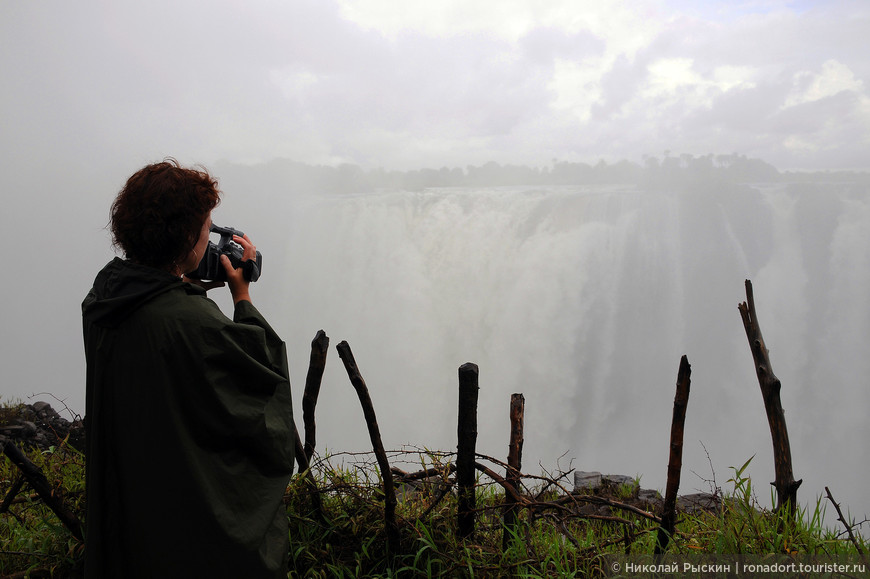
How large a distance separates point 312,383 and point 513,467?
69 centimetres

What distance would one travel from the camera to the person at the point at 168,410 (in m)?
1.25

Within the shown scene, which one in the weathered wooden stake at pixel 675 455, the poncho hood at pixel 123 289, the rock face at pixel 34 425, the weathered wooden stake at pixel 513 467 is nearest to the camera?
the poncho hood at pixel 123 289

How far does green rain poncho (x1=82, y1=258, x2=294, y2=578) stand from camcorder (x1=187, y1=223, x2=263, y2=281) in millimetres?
163

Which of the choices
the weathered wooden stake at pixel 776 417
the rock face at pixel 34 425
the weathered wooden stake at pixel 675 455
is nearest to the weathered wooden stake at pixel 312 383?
the weathered wooden stake at pixel 675 455

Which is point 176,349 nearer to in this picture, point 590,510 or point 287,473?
point 287,473

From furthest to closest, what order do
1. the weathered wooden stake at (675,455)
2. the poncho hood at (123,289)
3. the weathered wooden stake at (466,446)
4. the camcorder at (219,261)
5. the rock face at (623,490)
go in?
the rock face at (623,490)
the weathered wooden stake at (466,446)
the weathered wooden stake at (675,455)
the camcorder at (219,261)
the poncho hood at (123,289)

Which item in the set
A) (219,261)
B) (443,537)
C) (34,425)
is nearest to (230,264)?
(219,261)

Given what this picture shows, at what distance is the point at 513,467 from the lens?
1911 mm

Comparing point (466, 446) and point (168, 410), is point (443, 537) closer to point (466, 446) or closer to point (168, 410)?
point (466, 446)

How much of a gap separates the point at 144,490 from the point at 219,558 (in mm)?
212

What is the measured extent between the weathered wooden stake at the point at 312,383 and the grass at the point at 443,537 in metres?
0.09

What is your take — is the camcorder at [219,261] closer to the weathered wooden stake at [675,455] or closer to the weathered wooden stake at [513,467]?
the weathered wooden stake at [513,467]

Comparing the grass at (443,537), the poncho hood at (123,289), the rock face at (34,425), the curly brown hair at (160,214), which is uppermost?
the curly brown hair at (160,214)

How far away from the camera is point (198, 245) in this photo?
1366 mm
